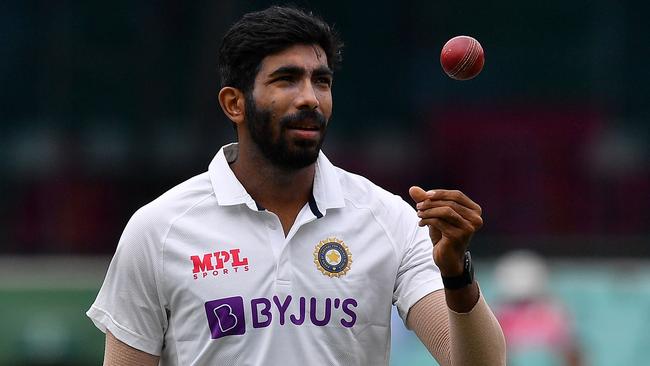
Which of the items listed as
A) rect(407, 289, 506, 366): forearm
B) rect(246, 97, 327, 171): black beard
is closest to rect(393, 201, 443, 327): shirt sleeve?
rect(407, 289, 506, 366): forearm

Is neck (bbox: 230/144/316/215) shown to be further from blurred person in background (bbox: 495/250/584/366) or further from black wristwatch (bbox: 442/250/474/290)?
blurred person in background (bbox: 495/250/584/366)

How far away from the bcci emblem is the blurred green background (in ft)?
31.2

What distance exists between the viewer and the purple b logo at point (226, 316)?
157 inches

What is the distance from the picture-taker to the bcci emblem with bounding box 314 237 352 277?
407 centimetres

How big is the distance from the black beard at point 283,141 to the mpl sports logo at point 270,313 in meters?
0.38

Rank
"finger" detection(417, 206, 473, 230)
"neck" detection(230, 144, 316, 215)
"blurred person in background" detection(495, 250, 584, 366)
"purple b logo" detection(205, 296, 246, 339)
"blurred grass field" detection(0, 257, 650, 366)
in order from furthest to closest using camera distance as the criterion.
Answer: "blurred grass field" detection(0, 257, 650, 366) → "blurred person in background" detection(495, 250, 584, 366) → "neck" detection(230, 144, 316, 215) → "purple b logo" detection(205, 296, 246, 339) → "finger" detection(417, 206, 473, 230)

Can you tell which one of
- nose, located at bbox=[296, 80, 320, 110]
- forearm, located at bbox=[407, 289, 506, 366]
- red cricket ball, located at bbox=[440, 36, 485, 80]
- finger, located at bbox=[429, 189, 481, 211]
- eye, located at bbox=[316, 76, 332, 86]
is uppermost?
red cricket ball, located at bbox=[440, 36, 485, 80]

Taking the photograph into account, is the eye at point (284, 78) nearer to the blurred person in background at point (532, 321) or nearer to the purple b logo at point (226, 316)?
the purple b logo at point (226, 316)

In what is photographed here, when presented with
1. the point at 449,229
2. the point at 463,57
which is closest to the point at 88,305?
the point at 463,57

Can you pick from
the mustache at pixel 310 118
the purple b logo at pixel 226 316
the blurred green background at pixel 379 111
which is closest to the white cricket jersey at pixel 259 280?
the purple b logo at pixel 226 316

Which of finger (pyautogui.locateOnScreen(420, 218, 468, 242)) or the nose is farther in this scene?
the nose

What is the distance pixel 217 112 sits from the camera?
45.8 feet

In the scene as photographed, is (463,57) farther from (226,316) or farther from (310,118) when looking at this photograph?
(226,316)

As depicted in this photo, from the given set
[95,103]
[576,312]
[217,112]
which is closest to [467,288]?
[576,312]
